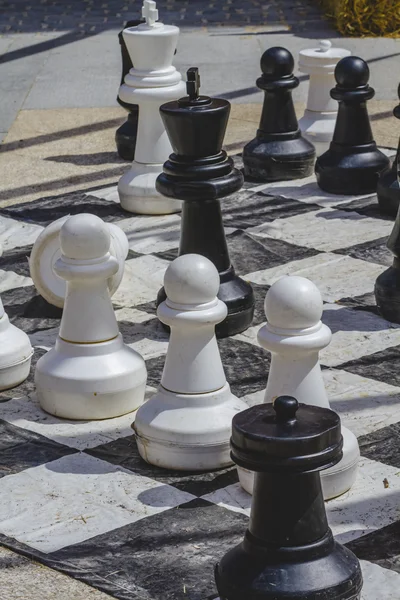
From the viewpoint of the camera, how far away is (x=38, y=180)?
5473mm

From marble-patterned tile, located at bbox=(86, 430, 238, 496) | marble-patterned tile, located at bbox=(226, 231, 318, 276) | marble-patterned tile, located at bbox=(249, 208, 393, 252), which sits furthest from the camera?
marble-patterned tile, located at bbox=(249, 208, 393, 252)

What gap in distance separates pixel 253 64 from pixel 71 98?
1.49m

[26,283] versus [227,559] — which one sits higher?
[227,559]

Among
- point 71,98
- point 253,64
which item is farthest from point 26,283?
point 253,64

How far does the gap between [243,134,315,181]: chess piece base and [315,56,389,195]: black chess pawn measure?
0.23 meters

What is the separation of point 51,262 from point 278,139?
1874 millimetres

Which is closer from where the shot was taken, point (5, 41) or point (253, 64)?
point (253, 64)

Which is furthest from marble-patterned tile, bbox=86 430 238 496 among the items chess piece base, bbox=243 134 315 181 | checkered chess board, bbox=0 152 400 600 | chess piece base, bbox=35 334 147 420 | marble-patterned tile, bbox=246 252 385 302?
chess piece base, bbox=243 134 315 181

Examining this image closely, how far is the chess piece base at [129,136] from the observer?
18.5ft

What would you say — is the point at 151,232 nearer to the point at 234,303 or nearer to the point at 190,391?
the point at 234,303

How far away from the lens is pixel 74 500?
2.58m

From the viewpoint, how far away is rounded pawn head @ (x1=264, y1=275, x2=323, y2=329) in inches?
99.0

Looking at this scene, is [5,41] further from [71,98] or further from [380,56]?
[380,56]

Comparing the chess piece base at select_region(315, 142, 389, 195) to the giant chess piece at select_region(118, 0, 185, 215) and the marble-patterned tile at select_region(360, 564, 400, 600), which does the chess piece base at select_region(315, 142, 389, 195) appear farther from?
the marble-patterned tile at select_region(360, 564, 400, 600)
